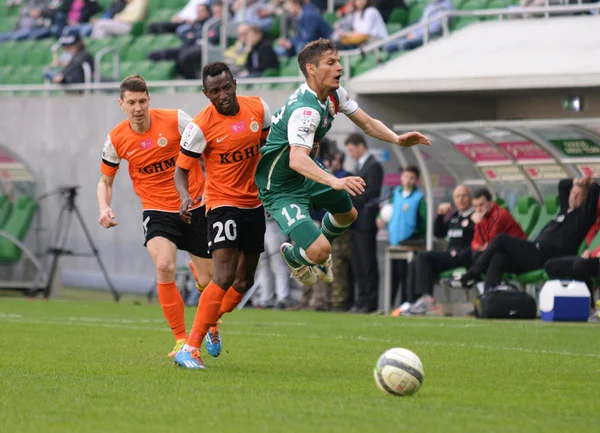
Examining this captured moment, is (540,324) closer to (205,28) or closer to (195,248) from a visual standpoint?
(195,248)

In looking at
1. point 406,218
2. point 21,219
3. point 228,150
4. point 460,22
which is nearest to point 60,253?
point 21,219

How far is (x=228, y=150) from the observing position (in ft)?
29.8

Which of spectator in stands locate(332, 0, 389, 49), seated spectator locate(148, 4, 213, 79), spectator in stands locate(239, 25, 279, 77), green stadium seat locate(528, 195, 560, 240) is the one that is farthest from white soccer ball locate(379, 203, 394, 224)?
seated spectator locate(148, 4, 213, 79)

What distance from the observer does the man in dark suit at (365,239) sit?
57.0 feet

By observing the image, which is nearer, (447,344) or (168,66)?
(447,344)

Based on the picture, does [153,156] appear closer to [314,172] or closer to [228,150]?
[228,150]

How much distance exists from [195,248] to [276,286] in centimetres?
942

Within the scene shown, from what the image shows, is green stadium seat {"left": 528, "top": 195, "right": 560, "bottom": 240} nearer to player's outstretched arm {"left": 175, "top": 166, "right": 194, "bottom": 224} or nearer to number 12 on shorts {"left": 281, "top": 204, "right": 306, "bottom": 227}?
number 12 on shorts {"left": 281, "top": 204, "right": 306, "bottom": 227}

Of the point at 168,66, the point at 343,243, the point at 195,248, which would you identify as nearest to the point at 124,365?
the point at 195,248

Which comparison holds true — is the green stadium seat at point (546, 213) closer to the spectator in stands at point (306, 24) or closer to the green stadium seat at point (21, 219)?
the spectator in stands at point (306, 24)

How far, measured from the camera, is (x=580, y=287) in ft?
48.5

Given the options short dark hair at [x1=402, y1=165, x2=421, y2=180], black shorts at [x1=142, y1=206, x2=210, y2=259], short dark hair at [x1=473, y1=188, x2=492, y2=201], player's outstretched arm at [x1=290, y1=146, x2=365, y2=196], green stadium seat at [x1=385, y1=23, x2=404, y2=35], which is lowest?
short dark hair at [x1=473, y1=188, x2=492, y2=201]

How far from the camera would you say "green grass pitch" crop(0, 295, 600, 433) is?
6.08 meters

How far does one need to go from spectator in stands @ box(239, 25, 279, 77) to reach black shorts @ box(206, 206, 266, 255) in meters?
12.8
